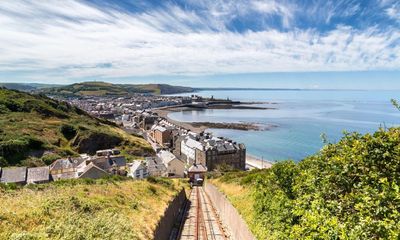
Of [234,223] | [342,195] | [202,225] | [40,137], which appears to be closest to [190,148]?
[40,137]

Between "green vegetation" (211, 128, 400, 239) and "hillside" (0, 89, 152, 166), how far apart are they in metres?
42.9

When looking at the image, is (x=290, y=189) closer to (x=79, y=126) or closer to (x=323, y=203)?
(x=323, y=203)

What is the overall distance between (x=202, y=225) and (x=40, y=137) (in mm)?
45498

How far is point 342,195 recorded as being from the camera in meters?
8.14

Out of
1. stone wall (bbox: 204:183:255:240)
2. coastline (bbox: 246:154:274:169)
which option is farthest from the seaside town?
stone wall (bbox: 204:183:255:240)

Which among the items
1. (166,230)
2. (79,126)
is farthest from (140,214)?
(79,126)

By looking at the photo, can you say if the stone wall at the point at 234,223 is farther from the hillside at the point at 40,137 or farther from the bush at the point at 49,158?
the hillside at the point at 40,137

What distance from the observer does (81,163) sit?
1731 inches

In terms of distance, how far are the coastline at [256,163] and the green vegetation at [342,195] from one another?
1999 inches

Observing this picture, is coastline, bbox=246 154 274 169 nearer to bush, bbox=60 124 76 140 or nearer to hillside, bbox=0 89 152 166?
hillside, bbox=0 89 152 166

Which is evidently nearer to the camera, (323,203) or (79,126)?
(323,203)

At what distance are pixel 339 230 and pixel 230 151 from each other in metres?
58.0

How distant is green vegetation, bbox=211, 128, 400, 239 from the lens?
6.18m

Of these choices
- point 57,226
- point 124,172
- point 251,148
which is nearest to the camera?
point 57,226
